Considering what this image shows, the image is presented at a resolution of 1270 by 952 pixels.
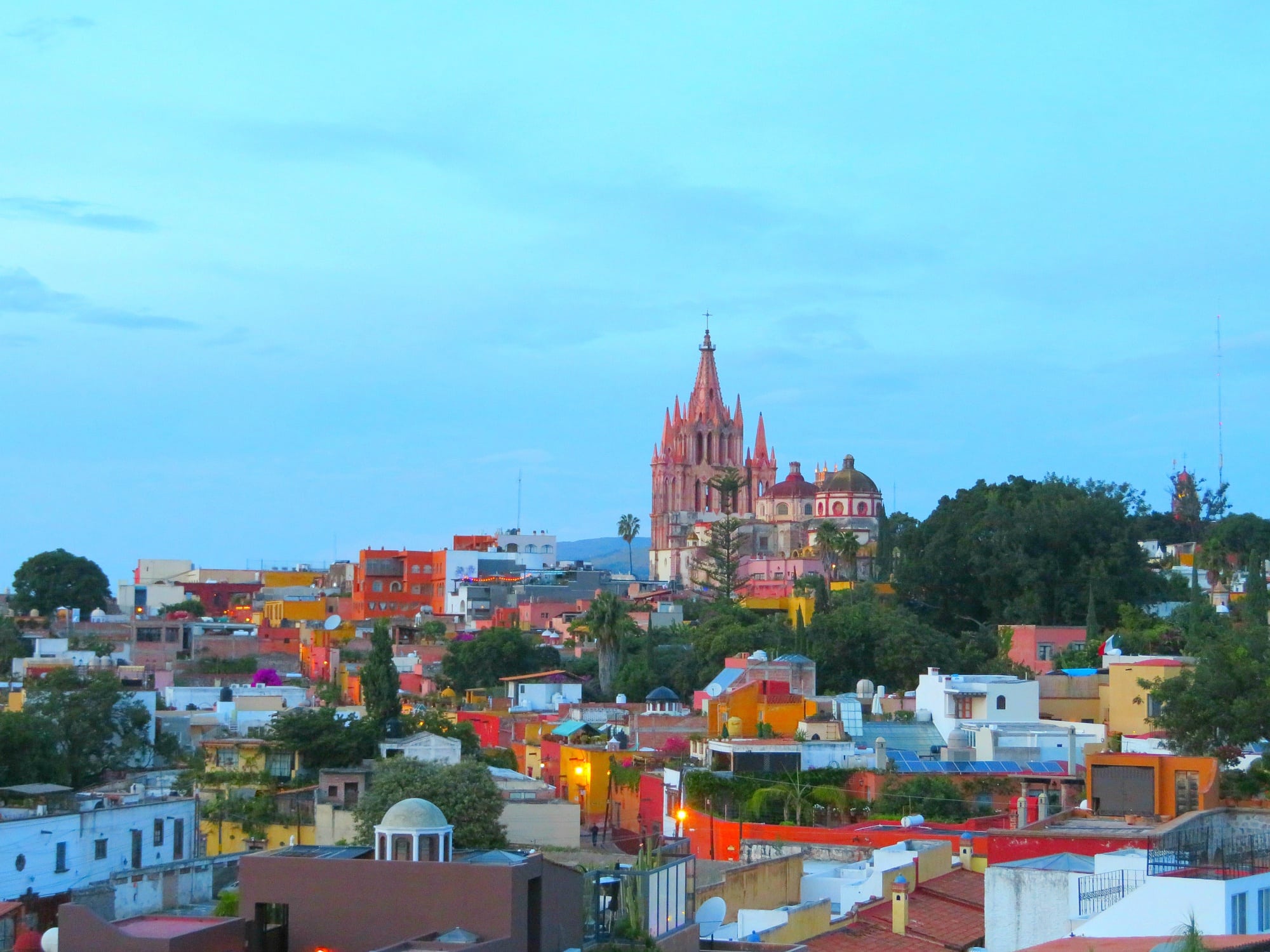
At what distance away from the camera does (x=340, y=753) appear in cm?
3541

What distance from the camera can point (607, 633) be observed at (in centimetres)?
5094

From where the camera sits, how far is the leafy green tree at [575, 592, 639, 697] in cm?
5094

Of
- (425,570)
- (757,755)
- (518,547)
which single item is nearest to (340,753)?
(757,755)

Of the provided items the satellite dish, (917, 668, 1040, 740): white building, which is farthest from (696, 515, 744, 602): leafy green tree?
the satellite dish

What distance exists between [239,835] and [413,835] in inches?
551

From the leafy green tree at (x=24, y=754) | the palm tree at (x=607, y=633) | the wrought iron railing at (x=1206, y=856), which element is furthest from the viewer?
the palm tree at (x=607, y=633)

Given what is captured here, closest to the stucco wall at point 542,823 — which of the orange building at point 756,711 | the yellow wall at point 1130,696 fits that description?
the orange building at point 756,711

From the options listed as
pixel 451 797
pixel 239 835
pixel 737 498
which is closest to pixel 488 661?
pixel 239 835

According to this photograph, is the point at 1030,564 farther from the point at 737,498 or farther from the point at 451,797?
the point at 737,498

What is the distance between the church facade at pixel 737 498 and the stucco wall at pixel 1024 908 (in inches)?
2263

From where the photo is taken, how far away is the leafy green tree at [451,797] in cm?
2783

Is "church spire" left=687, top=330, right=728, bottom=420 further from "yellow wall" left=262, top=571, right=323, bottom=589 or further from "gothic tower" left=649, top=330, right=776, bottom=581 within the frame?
"yellow wall" left=262, top=571, right=323, bottom=589

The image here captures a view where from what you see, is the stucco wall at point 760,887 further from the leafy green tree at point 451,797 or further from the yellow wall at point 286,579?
the yellow wall at point 286,579

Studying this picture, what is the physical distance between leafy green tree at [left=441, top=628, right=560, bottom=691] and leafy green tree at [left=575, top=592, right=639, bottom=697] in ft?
8.40
